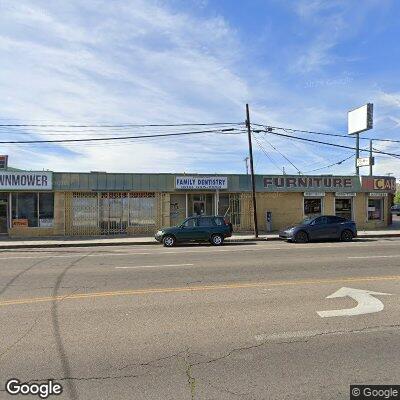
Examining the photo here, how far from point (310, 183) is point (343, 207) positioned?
3.11 metres

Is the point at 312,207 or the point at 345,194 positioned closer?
the point at 312,207

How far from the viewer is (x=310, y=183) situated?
94.5 ft

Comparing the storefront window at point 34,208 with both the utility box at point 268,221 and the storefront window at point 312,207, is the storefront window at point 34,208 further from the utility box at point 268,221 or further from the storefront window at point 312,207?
the storefront window at point 312,207

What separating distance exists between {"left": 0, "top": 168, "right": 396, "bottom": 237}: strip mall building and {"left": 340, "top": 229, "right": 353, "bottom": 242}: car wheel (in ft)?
21.7

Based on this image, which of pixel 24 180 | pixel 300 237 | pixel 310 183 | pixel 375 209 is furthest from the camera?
pixel 375 209

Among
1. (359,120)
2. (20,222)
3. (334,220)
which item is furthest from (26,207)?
(359,120)

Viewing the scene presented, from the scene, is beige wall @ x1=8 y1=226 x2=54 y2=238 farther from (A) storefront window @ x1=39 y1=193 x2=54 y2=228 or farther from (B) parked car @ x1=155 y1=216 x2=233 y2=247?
(B) parked car @ x1=155 y1=216 x2=233 y2=247

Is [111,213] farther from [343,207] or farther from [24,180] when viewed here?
[343,207]

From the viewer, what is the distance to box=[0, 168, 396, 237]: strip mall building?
83.9 ft

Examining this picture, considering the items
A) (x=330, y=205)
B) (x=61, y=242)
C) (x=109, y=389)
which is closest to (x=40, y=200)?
(x=61, y=242)

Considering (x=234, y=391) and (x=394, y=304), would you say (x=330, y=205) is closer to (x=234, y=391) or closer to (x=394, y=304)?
(x=394, y=304)

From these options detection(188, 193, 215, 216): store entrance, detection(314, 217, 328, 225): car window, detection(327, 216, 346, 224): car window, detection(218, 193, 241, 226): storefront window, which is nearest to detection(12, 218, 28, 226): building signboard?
detection(188, 193, 215, 216): store entrance

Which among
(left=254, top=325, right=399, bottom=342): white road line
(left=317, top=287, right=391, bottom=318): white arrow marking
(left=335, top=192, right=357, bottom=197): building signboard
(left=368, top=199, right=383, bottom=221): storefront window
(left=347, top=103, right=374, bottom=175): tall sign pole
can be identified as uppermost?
(left=347, top=103, right=374, bottom=175): tall sign pole

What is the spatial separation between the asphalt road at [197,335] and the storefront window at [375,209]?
69.6ft
